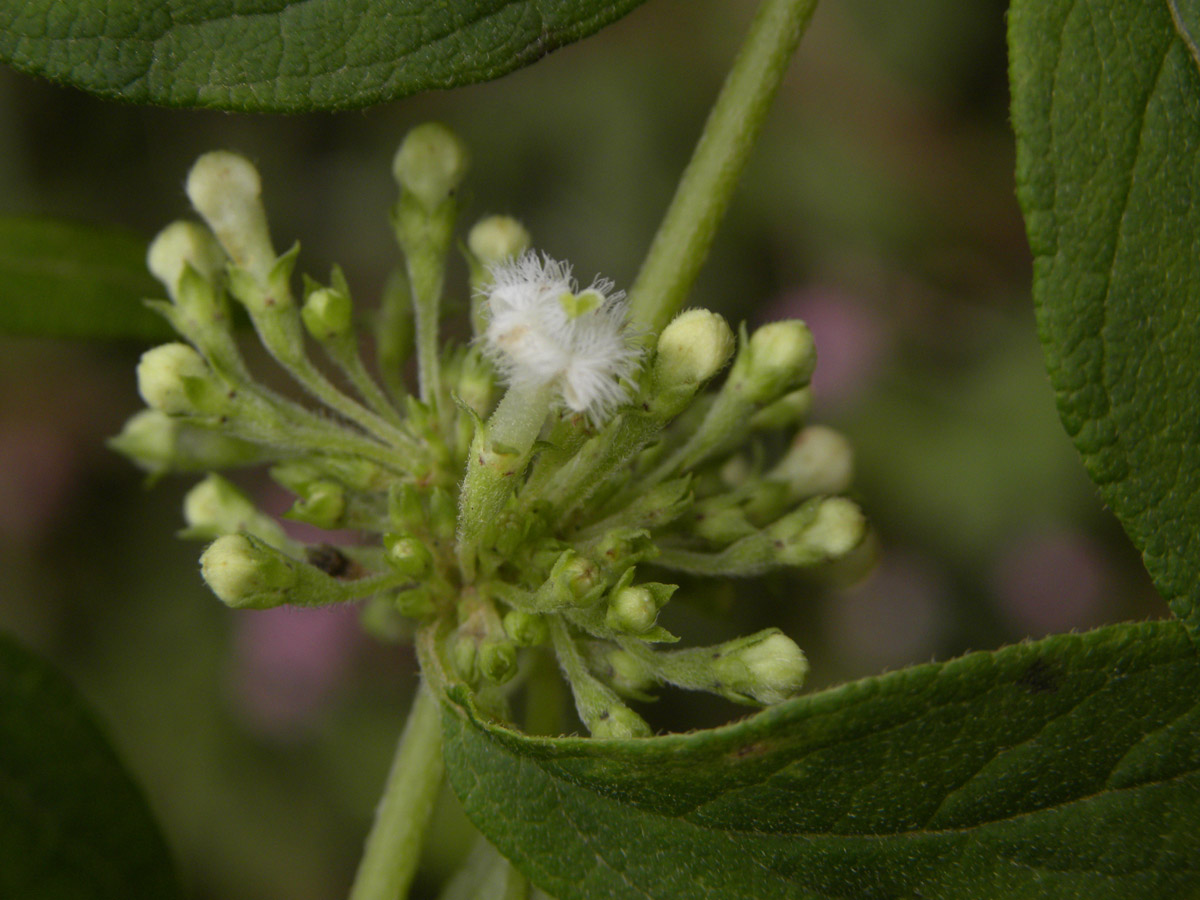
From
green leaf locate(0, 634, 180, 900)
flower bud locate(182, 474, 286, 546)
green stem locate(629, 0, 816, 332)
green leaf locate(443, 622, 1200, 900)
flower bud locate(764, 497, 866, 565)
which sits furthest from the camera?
green leaf locate(0, 634, 180, 900)

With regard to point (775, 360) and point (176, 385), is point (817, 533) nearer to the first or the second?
point (775, 360)

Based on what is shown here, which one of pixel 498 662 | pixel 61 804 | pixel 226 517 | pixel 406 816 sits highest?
pixel 498 662

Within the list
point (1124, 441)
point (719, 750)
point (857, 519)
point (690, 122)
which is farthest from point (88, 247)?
point (690, 122)

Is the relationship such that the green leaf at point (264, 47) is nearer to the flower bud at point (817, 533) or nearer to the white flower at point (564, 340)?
the white flower at point (564, 340)

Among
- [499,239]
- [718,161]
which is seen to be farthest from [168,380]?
[718,161]

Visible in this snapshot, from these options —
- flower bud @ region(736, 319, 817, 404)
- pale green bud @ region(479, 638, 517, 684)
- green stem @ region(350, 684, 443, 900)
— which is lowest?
green stem @ region(350, 684, 443, 900)

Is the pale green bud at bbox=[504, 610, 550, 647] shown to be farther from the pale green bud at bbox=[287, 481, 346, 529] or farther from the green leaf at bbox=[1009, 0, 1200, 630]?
the green leaf at bbox=[1009, 0, 1200, 630]

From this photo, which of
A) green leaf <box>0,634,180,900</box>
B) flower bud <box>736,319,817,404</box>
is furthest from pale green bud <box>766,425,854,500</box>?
green leaf <box>0,634,180,900</box>

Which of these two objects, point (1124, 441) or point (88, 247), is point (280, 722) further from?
point (1124, 441)
